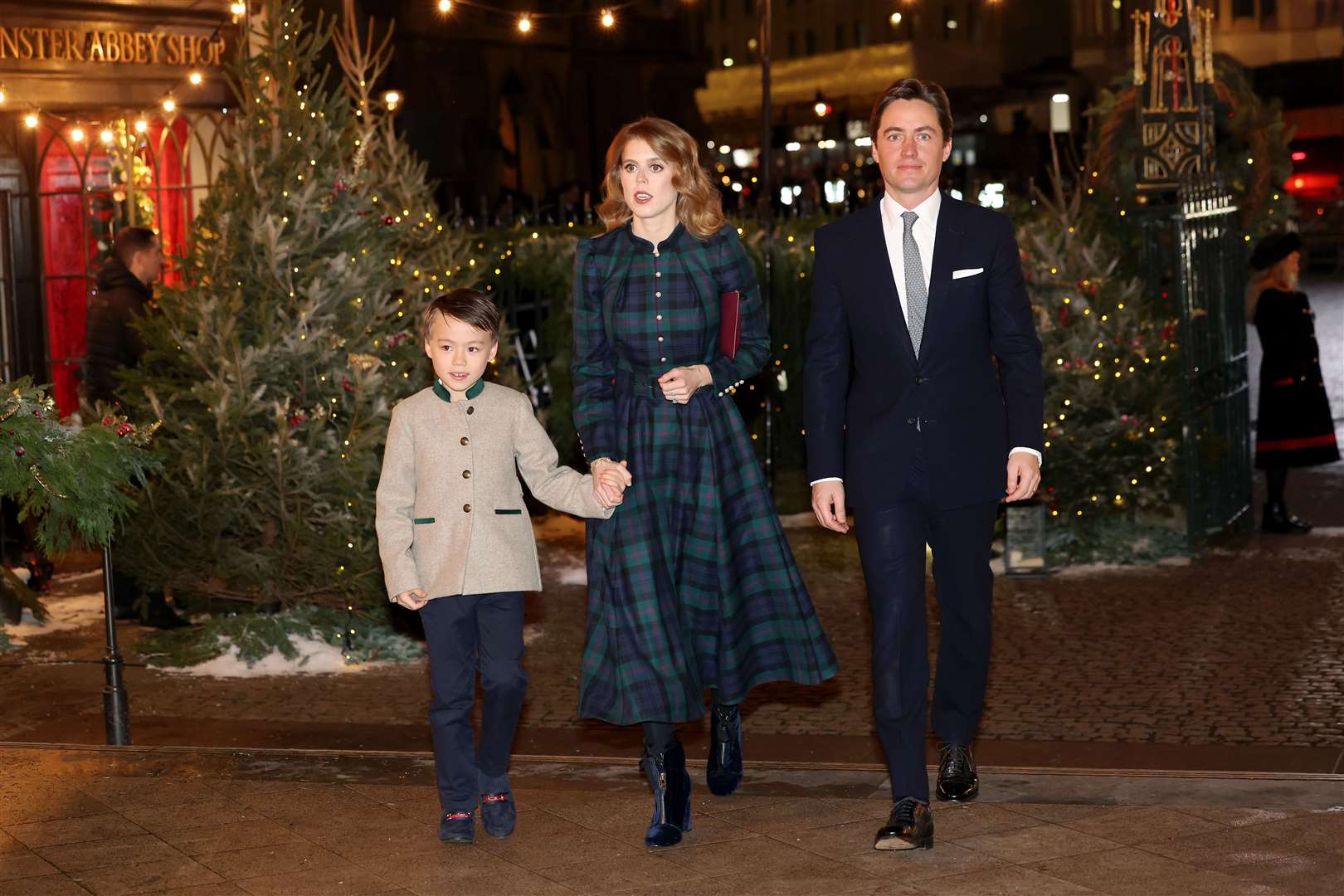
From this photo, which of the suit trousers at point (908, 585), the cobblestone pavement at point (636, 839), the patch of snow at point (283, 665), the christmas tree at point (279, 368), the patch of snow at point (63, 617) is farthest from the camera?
the patch of snow at point (63, 617)

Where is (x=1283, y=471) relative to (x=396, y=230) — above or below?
below

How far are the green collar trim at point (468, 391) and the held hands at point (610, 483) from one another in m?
0.44

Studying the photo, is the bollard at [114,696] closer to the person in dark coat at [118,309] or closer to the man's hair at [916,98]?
the person in dark coat at [118,309]

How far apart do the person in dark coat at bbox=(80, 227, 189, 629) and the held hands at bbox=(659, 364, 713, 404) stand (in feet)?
16.8

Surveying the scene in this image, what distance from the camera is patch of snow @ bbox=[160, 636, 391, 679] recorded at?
835 centimetres

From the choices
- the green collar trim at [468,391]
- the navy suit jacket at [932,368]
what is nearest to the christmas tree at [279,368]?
the green collar trim at [468,391]

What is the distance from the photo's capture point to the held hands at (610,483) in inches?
211

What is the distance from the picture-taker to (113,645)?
23.2ft

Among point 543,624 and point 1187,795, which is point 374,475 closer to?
point 543,624

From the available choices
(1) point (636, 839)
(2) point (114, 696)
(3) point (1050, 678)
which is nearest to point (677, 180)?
(1) point (636, 839)

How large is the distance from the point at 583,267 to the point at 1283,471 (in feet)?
23.1

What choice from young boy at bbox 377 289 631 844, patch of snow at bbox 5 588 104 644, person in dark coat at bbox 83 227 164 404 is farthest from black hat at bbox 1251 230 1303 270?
young boy at bbox 377 289 631 844

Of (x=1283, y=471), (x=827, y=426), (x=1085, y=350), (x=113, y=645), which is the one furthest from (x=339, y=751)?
(x=1283, y=471)

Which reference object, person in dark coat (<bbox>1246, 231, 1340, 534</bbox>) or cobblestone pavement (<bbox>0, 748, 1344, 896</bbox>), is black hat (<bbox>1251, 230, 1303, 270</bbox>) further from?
cobblestone pavement (<bbox>0, 748, 1344, 896</bbox>)
